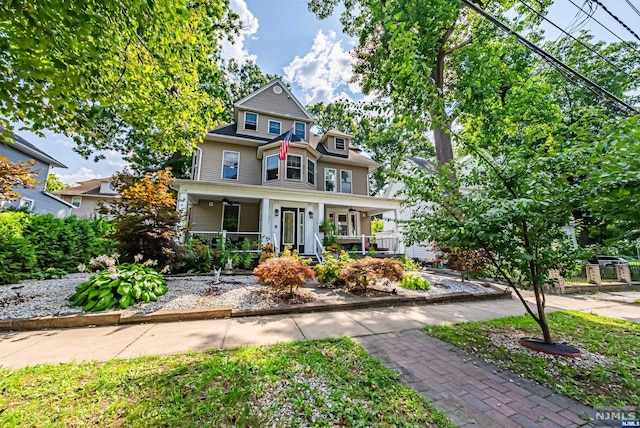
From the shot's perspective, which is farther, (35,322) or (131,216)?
(131,216)

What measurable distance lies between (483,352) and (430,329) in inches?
33.1

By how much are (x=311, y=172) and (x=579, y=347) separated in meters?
12.0

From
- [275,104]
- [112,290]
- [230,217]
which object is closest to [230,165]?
[230,217]

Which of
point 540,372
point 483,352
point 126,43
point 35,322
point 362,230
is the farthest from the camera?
point 362,230

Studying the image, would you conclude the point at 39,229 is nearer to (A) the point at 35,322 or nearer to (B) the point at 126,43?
(A) the point at 35,322

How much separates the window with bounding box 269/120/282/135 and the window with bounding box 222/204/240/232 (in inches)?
194

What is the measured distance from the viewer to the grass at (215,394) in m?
1.85

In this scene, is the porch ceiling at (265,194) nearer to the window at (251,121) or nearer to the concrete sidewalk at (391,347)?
the window at (251,121)

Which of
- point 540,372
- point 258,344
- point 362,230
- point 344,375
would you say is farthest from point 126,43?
point 362,230

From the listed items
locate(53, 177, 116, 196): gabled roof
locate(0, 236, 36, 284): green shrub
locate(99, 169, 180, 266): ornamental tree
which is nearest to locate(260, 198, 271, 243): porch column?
locate(99, 169, 180, 266): ornamental tree

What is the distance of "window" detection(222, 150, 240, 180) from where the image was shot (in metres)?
13.0

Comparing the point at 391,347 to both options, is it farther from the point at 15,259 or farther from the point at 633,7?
the point at 15,259

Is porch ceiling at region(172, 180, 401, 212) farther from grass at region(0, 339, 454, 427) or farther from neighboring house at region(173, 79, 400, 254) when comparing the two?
grass at region(0, 339, 454, 427)

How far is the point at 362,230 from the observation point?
1570cm
